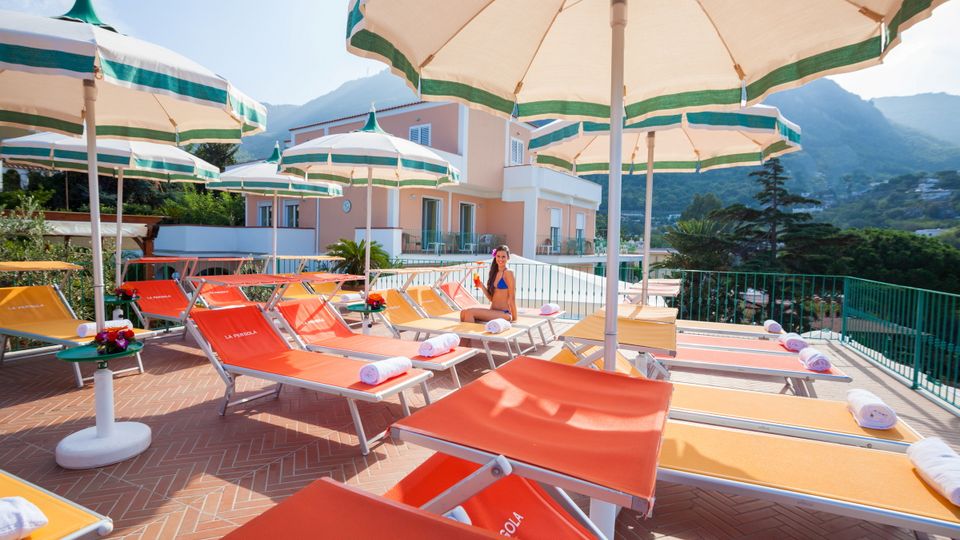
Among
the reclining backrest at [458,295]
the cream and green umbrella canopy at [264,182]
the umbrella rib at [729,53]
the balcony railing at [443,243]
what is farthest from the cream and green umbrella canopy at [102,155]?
the balcony railing at [443,243]

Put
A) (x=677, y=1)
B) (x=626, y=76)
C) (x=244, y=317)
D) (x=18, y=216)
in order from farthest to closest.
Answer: (x=18, y=216)
(x=244, y=317)
(x=626, y=76)
(x=677, y=1)

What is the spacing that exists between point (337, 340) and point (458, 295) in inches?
129

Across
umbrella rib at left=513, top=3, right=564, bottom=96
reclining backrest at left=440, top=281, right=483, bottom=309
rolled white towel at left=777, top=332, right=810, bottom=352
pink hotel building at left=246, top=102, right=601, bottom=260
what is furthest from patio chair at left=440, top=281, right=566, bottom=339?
pink hotel building at left=246, top=102, right=601, bottom=260

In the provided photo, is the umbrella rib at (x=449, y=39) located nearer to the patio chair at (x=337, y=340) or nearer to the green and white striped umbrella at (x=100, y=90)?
the green and white striped umbrella at (x=100, y=90)

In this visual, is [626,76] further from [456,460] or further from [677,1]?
[456,460]

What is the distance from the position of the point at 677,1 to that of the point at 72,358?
483 centimetres

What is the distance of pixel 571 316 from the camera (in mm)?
9820

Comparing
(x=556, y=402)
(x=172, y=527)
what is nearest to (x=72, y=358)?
(x=172, y=527)

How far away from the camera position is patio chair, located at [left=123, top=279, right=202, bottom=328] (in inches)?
263

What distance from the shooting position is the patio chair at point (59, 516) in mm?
1801

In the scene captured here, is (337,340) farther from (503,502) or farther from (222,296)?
(503,502)

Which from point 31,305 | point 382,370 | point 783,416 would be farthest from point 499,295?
point 31,305

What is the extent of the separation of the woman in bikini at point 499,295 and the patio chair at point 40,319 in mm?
3988

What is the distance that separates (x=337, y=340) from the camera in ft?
17.9
